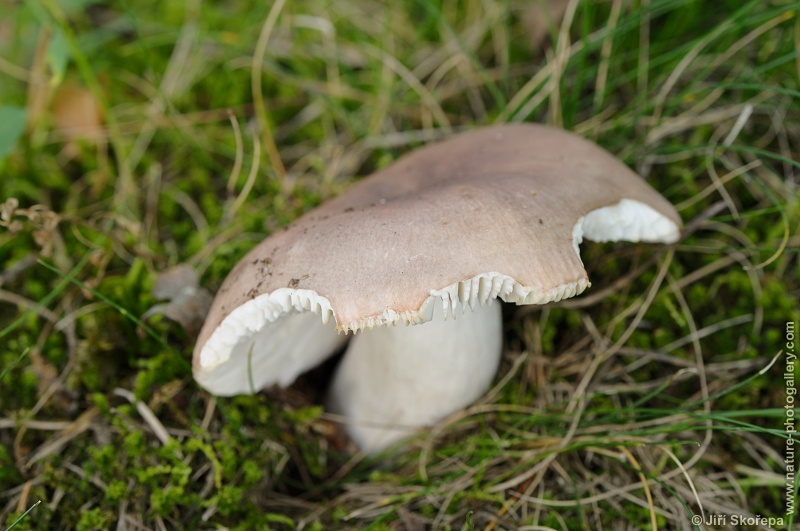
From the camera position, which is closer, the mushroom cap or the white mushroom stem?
the mushroom cap

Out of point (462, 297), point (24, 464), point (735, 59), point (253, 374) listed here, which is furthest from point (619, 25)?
point (24, 464)

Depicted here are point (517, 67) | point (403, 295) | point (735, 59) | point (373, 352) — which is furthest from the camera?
point (517, 67)

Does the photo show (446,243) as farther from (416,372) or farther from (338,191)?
(338,191)

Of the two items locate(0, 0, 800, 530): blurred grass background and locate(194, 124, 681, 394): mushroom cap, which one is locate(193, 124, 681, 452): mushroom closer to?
locate(194, 124, 681, 394): mushroom cap

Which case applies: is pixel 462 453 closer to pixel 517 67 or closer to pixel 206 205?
pixel 206 205

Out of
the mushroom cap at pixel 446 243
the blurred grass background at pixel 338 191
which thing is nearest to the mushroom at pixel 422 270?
the mushroom cap at pixel 446 243

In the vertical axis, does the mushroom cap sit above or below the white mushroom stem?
above

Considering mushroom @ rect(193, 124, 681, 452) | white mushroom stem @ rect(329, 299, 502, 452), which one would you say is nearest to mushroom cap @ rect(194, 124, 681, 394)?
mushroom @ rect(193, 124, 681, 452)
